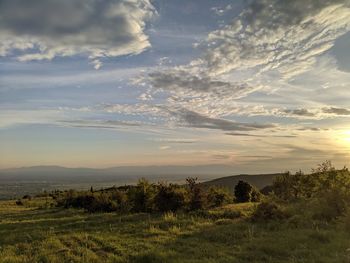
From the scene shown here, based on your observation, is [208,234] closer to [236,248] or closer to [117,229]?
[236,248]

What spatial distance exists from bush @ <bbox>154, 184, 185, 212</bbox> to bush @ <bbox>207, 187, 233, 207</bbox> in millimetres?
4651

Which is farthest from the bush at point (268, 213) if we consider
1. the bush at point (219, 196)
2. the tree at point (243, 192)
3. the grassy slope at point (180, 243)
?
the tree at point (243, 192)

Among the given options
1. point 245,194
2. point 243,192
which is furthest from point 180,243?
point 243,192

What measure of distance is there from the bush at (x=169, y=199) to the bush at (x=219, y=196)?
183 inches

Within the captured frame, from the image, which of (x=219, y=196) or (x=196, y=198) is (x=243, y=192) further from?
(x=196, y=198)

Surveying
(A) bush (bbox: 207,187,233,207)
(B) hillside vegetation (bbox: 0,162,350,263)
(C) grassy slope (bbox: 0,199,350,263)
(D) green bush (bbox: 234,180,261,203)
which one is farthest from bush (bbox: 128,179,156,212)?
(D) green bush (bbox: 234,180,261,203)

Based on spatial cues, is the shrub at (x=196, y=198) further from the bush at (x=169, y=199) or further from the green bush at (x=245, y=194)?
the green bush at (x=245, y=194)

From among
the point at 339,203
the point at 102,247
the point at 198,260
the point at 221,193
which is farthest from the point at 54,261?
the point at 221,193

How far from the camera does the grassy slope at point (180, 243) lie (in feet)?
43.7

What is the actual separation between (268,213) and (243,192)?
21.9 metres

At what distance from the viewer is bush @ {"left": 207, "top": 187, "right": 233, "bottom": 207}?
3479cm

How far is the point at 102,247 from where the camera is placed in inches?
597

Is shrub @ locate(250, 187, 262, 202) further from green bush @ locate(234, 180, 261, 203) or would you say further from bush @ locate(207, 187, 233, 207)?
bush @ locate(207, 187, 233, 207)

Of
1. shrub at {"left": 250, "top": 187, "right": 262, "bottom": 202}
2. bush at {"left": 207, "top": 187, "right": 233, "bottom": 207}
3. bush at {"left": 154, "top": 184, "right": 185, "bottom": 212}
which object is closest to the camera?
bush at {"left": 154, "top": 184, "right": 185, "bottom": 212}
